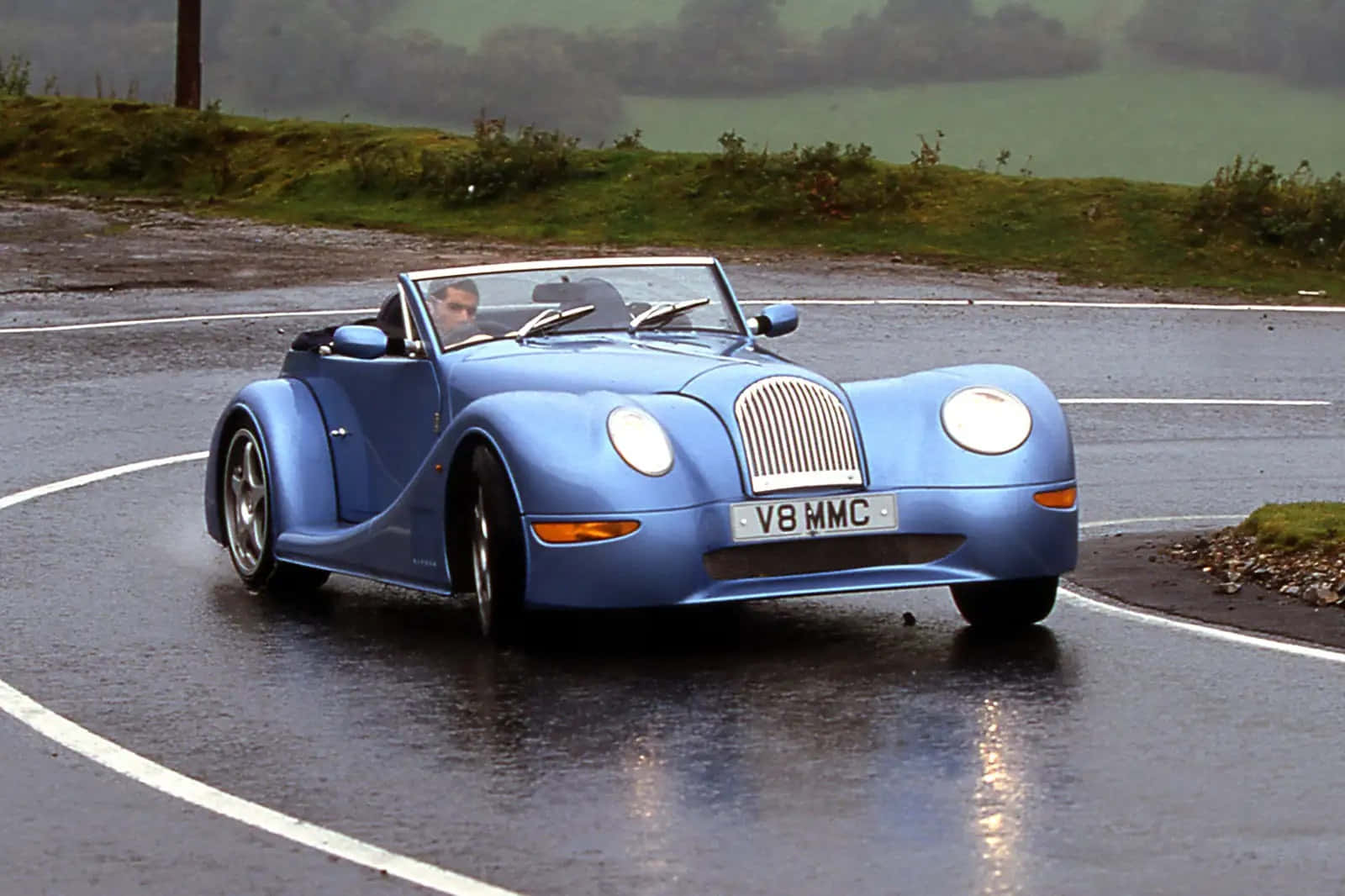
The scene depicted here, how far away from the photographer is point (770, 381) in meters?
9.08

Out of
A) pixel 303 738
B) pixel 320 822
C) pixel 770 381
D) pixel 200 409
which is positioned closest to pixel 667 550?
pixel 770 381

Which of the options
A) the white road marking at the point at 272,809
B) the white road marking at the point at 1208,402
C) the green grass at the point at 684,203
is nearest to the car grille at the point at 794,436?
the white road marking at the point at 272,809

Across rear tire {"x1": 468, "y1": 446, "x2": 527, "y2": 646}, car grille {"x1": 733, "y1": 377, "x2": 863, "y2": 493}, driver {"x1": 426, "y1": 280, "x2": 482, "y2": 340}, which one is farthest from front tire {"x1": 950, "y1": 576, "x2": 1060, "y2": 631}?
driver {"x1": 426, "y1": 280, "x2": 482, "y2": 340}

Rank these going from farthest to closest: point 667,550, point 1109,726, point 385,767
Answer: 1. point 667,550
2. point 1109,726
3. point 385,767

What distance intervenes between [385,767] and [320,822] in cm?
65

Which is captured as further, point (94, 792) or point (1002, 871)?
point (94, 792)

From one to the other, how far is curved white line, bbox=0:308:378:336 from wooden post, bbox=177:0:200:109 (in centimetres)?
2080

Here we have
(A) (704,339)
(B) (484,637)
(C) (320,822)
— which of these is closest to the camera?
(C) (320,822)

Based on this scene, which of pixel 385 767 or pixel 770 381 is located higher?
Answer: pixel 770 381

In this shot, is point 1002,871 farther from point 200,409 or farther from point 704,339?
point 200,409

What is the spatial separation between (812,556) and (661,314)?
2.04 meters

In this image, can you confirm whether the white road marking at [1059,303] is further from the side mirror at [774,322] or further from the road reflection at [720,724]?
the road reflection at [720,724]

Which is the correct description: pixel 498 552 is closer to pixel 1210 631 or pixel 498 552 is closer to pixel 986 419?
pixel 986 419

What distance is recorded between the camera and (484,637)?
9305mm
